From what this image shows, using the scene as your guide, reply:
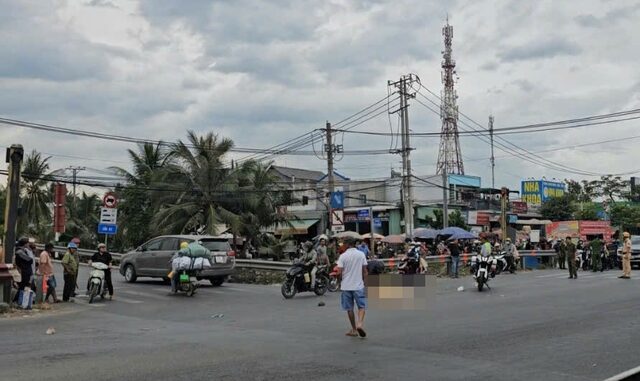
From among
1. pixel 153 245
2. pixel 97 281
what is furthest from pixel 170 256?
pixel 97 281

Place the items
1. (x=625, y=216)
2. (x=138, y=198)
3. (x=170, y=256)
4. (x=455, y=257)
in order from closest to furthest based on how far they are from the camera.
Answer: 1. (x=170, y=256)
2. (x=455, y=257)
3. (x=138, y=198)
4. (x=625, y=216)

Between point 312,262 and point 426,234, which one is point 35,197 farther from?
point 312,262

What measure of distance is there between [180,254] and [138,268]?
453 centimetres

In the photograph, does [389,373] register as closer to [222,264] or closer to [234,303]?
[234,303]

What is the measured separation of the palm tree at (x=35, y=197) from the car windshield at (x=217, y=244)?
30555 mm

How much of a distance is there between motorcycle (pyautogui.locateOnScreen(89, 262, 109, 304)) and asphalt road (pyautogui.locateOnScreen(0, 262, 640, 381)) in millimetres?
363

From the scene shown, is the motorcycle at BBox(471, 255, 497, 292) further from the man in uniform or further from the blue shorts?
the man in uniform

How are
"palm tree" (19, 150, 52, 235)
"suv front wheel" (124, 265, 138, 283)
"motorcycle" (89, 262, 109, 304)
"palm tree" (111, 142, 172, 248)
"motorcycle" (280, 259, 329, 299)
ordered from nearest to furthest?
"motorcycle" (89, 262, 109, 304)
"motorcycle" (280, 259, 329, 299)
"suv front wheel" (124, 265, 138, 283)
"palm tree" (111, 142, 172, 248)
"palm tree" (19, 150, 52, 235)

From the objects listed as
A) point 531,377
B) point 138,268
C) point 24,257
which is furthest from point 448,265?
point 531,377

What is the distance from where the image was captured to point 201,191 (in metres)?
34.6

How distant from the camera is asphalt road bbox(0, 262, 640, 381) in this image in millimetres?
7703

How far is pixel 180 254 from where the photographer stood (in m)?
18.9

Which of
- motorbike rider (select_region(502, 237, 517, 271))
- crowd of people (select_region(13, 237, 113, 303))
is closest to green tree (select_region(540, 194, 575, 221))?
motorbike rider (select_region(502, 237, 517, 271))

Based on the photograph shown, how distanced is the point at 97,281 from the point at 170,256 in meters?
4.31
